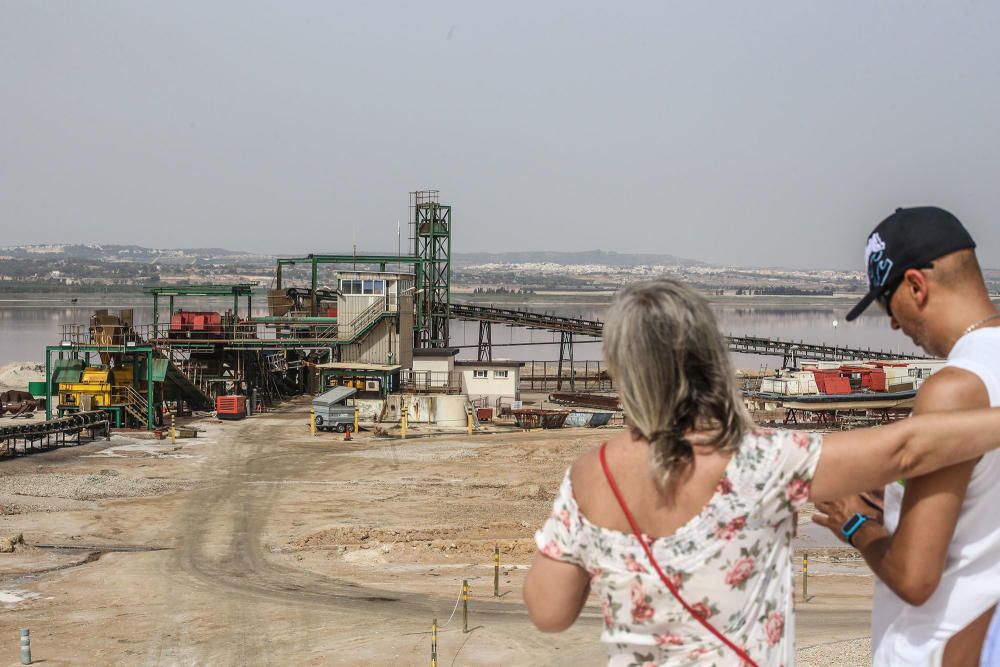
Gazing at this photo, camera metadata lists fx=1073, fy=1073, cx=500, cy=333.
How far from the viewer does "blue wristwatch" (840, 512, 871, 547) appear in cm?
300

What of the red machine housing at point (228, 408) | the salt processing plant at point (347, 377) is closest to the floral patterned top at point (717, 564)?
the salt processing plant at point (347, 377)

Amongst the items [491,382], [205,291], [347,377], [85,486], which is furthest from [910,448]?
[205,291]

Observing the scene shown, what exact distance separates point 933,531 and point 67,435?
4197 cm

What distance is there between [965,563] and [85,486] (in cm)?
3006

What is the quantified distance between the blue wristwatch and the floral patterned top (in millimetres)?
228

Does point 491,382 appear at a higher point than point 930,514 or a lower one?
lower

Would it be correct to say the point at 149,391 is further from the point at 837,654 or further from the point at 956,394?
the point at 956,394

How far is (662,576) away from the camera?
2.81 meters

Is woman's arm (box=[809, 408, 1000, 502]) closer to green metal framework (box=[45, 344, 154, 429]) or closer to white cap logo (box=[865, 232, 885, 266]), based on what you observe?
white cap logo (box=[865, 232, 885, 266])

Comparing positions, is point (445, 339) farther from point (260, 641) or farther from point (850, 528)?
point (850, 528)

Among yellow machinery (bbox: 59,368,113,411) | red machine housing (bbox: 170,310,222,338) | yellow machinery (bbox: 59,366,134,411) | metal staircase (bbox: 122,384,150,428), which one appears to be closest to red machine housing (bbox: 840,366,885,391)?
red machine housing (bbox: 170,310,222,338)

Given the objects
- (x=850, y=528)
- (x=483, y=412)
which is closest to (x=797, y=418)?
(x=483, y=412)

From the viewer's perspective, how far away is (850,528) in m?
3.02

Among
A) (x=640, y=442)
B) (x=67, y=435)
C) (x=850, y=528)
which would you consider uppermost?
(x=640, y=442)
